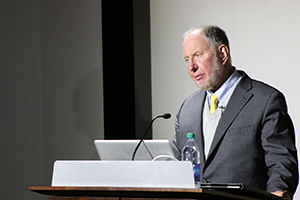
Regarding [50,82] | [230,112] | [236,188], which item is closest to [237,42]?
[230,112]

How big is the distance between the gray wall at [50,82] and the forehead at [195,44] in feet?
5.63

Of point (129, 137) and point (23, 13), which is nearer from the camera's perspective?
point (129, 137)

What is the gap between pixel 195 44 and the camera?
2150 mm

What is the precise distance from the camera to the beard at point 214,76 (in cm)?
215

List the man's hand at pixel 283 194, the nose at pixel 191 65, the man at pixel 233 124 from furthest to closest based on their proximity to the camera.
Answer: the nose at pixel 191 65
the man at pixel 233 124
the man's hand at pixel 283 194

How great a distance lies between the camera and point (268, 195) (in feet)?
4.67

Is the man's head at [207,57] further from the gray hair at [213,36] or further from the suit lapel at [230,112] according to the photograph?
the suit lapel at [230,112]

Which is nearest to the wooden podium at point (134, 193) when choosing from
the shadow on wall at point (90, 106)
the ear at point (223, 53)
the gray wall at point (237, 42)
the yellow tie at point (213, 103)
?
the yellow tie at point (213, 103)

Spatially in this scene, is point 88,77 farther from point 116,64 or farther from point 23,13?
point 23,13

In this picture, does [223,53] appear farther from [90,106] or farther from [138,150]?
[90,106]

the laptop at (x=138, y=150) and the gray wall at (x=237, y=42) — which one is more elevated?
the gray wall at (x=237, y=42)

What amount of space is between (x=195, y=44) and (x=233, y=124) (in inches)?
18.5

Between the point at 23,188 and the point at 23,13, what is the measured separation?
160cm

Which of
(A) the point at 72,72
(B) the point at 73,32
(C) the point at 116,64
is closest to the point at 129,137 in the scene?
(C) the point at 116,64
